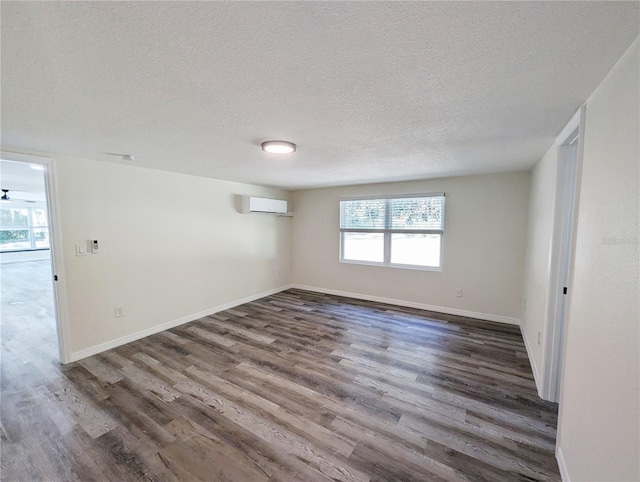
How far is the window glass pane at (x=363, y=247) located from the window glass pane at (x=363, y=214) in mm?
181

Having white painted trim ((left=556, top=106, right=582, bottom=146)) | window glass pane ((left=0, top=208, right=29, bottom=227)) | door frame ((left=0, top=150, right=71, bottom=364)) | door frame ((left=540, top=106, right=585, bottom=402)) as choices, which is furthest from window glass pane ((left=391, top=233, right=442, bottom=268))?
window glass pane ((left=0, top=208, right=29, bottom=227))

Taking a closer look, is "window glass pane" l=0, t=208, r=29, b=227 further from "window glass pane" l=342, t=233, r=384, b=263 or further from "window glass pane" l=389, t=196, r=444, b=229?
"window glass pane" l=389, t=196, r=444, b=229

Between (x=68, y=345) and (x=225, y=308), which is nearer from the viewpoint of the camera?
(x=68, y=345)

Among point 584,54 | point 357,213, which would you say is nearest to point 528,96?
point 584,54

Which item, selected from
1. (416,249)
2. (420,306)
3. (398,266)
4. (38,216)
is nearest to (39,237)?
(38,216)

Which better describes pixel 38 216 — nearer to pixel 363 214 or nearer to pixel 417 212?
pixel 363 214

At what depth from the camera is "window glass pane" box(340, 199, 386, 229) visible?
15.8 feet

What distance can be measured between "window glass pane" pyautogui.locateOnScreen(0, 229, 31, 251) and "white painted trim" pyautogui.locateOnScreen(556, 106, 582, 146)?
13921mm

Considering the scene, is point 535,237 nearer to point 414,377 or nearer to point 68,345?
point 414,377

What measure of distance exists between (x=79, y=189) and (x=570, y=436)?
4591 millimetres

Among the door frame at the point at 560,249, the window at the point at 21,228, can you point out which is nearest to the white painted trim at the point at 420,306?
the door frame at the point at 560,249

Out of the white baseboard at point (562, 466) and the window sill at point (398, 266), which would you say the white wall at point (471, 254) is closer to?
the window sill at point (398, 266)

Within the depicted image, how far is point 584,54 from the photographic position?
1.08 m

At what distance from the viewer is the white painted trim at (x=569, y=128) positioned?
166 centimetres
